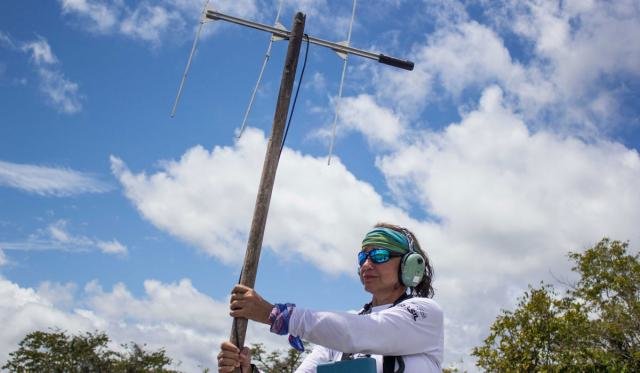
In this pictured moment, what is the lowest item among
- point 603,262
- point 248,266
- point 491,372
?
point 248,266

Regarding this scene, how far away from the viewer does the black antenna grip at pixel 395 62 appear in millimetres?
5039

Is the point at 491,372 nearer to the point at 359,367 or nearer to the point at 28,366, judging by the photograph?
the point at 359,367

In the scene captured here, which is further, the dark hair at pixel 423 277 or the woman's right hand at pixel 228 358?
the dark hair at pixel 423 277

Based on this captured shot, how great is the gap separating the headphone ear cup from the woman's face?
2.3 inches

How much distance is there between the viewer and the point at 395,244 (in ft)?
12.4

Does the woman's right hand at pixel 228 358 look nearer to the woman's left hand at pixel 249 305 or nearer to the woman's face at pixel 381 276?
the woman's left hand at pixel 249 305

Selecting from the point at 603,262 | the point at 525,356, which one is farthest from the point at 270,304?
the point at 603,262

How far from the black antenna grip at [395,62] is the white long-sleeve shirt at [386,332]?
2445 mm

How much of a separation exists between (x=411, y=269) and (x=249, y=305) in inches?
43.1

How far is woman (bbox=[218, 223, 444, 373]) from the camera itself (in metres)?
3.06

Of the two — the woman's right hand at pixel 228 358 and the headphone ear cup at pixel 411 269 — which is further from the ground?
the headphone ear cup at pixel 411 269

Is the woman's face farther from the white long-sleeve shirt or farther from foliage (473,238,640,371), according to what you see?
foliage (473,238,640,371)

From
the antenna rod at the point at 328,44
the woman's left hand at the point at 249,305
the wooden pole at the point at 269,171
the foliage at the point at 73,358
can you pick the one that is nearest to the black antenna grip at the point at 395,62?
the antenna rod at the point at 328,44

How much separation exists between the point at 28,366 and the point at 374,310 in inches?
1802
